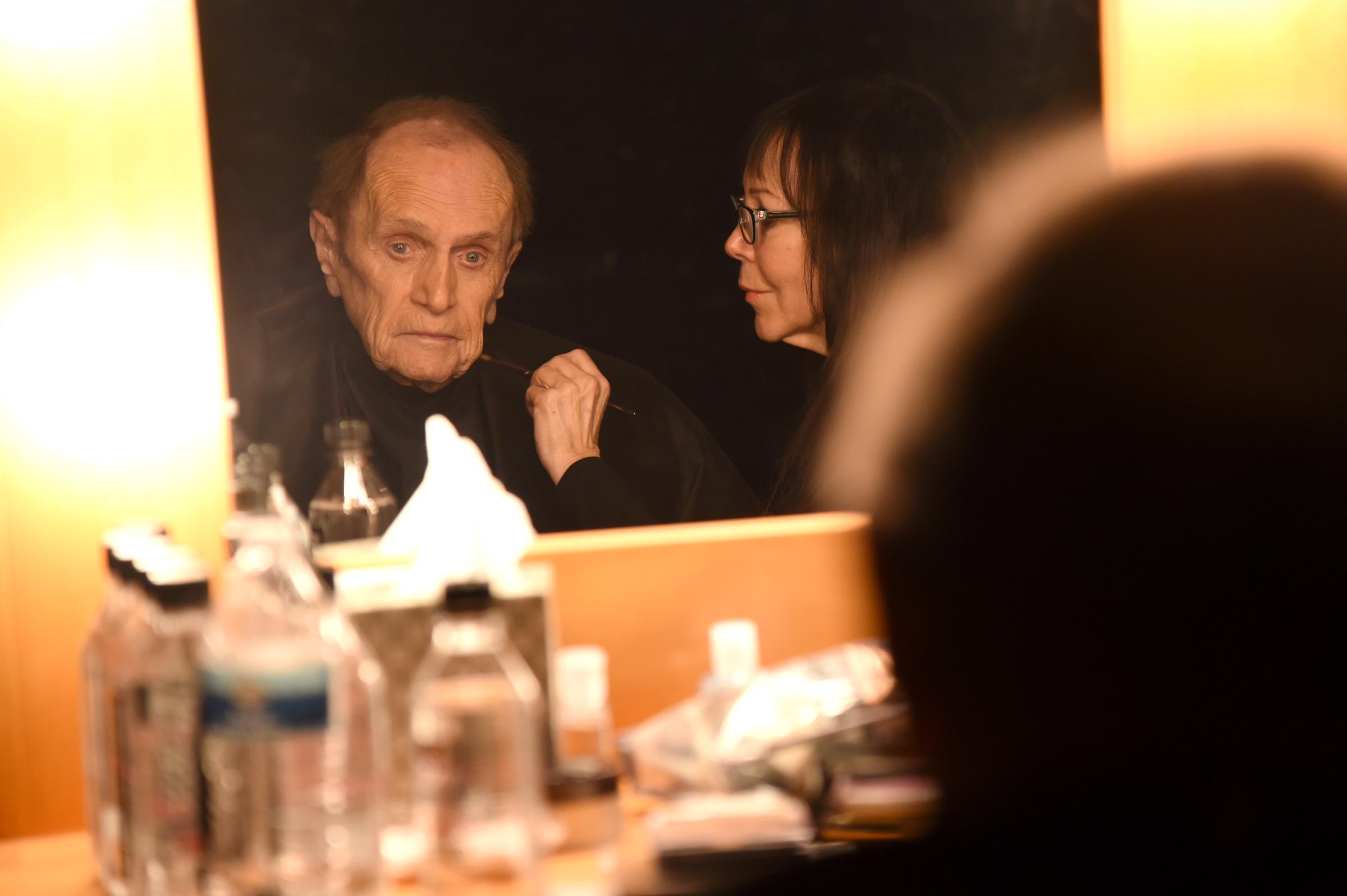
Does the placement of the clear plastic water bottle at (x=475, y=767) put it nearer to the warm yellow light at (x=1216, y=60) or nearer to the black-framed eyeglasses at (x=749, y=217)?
the black-framed eyeglasses at (x=749, y=217)

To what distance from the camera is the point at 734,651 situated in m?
1.12

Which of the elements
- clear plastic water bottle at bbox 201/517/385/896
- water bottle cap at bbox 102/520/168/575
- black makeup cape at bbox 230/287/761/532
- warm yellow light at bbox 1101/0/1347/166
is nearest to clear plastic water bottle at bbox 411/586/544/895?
clear plastic water bottle at bbox 201/517/385/896

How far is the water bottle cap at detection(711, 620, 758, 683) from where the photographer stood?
1119 millimetres

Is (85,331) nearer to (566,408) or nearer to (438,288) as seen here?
(438,288)

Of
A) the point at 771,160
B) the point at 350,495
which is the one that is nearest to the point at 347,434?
the point at 350,495

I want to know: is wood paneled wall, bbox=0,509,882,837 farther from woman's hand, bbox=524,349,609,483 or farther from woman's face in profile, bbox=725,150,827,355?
woman's face in profile, bbox=725,150,827,355

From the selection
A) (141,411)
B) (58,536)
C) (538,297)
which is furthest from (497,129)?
(58,536)

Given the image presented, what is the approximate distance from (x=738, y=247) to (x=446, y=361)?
33 cm

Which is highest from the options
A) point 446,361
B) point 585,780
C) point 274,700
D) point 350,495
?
point 446,361

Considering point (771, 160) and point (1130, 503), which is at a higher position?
point (771, 160)

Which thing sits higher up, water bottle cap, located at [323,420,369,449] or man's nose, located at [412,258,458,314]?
man's nose, located at [412,258,458,314]

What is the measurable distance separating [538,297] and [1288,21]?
0.93 m

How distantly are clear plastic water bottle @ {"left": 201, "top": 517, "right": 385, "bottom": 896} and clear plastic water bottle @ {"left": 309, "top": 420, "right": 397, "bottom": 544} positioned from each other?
0.26 meters

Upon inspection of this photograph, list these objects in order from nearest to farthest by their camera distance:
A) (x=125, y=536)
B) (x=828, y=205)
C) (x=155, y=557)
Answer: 1. (x=155, y=557)
2. (x=125, y=536)
3. (x=828, y=205)
